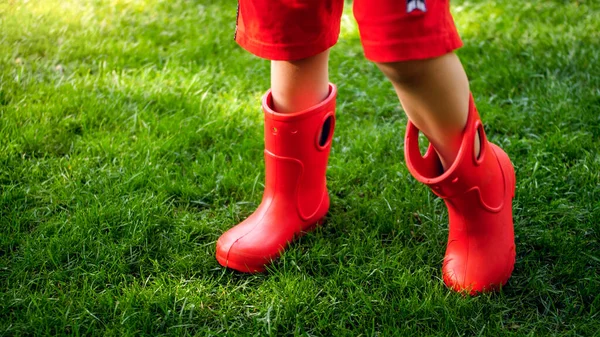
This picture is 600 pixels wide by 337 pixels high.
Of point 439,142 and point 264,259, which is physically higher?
point 439,142

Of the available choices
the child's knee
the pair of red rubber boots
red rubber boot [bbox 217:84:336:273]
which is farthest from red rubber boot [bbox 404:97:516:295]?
red rubber boot [bbox 217:84:336:273]

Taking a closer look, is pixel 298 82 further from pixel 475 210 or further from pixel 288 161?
pixel 475 210

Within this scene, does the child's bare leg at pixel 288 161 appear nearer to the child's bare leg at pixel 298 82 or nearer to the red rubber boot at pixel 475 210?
the child's bare leg at pixel 298 82

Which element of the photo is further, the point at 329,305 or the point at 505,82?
the point at 505,82

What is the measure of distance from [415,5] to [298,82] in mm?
493

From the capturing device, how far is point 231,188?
2170 mm

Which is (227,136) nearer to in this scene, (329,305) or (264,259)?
(264,259)

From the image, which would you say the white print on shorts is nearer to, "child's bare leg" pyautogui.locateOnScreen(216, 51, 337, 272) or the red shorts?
the red shorts

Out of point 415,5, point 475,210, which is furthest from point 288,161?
point 415,5

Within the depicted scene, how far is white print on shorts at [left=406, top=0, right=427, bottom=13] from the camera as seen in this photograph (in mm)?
1277

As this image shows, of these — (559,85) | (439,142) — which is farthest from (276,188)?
(559,85)

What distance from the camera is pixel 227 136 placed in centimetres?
244

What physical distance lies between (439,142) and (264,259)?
57 centimetres

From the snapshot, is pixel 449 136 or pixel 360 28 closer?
pixel 360 28
